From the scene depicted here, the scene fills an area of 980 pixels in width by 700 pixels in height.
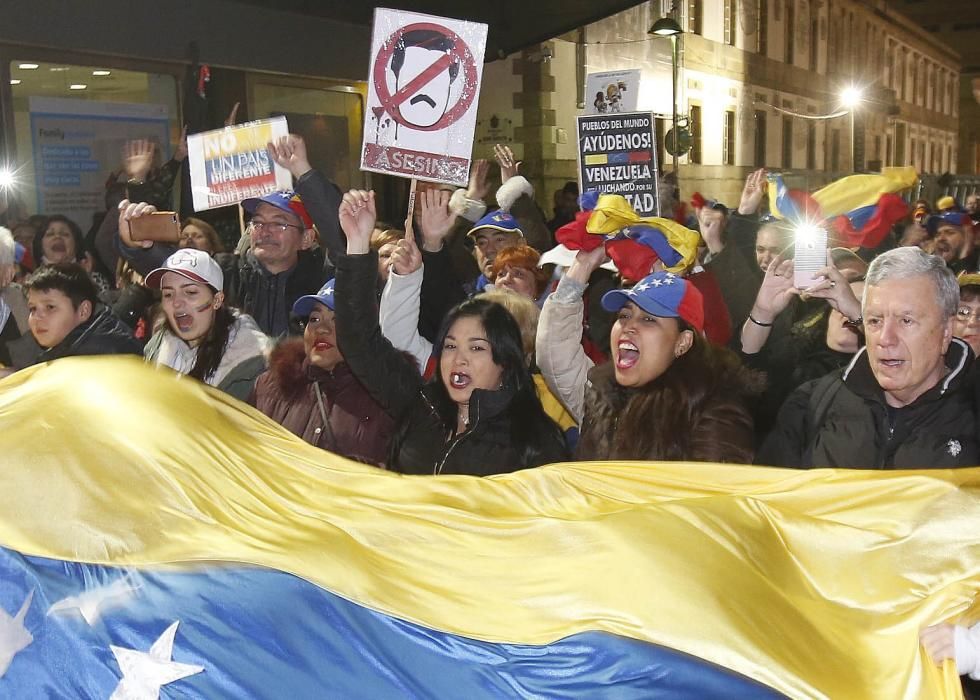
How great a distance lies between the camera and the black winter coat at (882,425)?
132 inches

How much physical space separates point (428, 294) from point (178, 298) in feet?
5.33

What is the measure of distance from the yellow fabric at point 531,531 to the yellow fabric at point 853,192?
3300mm

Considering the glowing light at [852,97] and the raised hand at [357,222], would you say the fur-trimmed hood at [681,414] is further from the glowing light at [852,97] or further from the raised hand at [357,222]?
the glowing light at [852,97]

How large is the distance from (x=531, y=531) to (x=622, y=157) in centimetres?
472

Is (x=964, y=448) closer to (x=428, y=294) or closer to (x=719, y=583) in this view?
(x=719, y=583)

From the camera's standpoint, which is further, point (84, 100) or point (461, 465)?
point (84, 100)

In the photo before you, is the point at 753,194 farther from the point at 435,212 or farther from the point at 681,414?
the point at 681,414

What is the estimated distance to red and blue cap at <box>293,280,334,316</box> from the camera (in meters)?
4.78

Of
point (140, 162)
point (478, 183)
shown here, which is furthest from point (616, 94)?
point (140, 162)

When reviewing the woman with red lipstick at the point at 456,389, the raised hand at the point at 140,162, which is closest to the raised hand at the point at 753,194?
the woman with red lipstick at the point at 456,389

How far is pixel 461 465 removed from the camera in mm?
3953

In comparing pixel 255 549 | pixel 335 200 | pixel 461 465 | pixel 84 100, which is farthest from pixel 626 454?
pixel 84 100

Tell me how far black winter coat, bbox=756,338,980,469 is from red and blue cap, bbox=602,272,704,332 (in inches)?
20.2

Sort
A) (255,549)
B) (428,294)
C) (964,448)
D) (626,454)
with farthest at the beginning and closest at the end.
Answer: (428,294) → (626,454) → (964,448) → (255,549)
